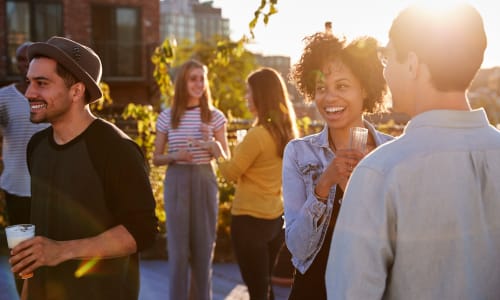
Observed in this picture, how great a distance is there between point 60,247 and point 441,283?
59.6 inches

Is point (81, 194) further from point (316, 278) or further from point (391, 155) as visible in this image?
point (391, 155)

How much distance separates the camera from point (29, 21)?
2072 cm

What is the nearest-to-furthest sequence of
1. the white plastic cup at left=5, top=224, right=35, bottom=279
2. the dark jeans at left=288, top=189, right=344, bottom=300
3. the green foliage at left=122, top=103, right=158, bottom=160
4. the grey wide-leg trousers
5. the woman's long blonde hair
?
1. the white plastic cup at left=5, top=224, right=35, bottom=279
2. the dark jeans at left=288, top=189, right=344, bottom=300
3. the grey wide-leg trousers
4. the woman's long blonde hair
5. the green foliage at left=122, top=103, right=158, bottom=160

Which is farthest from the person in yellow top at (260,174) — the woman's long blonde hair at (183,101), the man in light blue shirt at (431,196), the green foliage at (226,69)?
the green foliage at (226,69)

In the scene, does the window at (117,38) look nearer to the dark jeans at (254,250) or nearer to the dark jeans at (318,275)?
the dark jeans at (254,250)

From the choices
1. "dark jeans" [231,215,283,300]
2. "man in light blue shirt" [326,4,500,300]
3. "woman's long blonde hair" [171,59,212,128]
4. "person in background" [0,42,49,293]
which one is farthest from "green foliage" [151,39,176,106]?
"man in light blue shirt" [326,4,500,300]

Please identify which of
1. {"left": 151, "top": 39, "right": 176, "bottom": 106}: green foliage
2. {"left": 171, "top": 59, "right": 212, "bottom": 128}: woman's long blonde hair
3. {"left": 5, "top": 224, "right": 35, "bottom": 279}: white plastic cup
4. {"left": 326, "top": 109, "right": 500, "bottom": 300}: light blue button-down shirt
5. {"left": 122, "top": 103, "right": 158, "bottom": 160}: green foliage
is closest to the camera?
{"left": 326, "top": 109, "right": 500, "bottom": 300}: light blue button-down shirt

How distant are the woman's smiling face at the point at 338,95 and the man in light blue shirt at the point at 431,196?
1147mm

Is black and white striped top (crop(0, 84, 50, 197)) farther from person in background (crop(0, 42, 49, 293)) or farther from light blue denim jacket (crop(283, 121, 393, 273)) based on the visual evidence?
light blue denim jacket (crop(283, 121, 393, 273))

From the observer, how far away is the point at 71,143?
2.58 meters

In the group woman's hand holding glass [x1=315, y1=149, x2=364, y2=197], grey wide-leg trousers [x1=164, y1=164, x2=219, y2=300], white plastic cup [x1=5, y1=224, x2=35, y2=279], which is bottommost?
grey wide-leg trousers [x1=164, y1=164, x2=219, y2=300]

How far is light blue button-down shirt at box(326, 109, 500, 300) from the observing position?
1449mm

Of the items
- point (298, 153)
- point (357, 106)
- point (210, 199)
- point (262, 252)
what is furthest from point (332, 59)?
point (210, 199)

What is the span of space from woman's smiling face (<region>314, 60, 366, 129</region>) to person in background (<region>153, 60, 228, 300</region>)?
8.06ft
